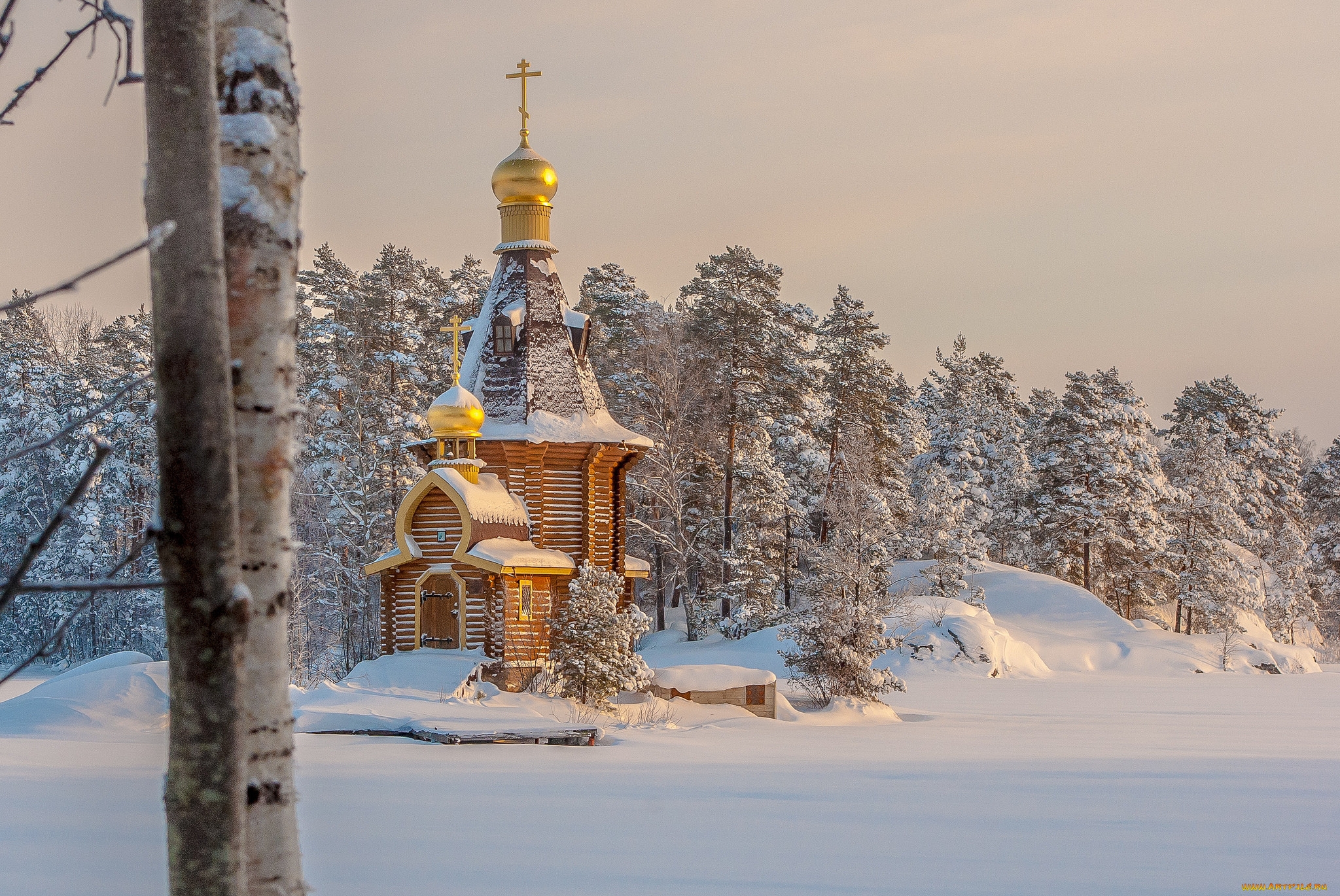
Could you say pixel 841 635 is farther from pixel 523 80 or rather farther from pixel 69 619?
pixel 69 619

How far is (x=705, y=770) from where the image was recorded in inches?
550

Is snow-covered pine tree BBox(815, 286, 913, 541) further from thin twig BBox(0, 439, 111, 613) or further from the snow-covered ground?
thin twig BBox(0, 439, 111, 613)

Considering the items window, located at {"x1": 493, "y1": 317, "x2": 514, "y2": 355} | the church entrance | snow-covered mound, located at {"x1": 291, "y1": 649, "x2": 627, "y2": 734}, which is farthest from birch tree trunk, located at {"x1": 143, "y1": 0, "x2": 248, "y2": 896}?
window, located at {"x1": 493, "y1": 317, "x2": 514, "y2": 355}

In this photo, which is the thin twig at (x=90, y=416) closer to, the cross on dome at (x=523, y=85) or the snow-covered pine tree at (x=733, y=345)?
the cross on dome at (x=523, y=85)

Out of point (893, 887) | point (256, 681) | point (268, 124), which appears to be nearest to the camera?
point (256, 681)

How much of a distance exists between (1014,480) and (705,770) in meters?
37.9

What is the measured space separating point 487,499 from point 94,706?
27.1 ft

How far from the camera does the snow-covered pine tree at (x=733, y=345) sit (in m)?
40.3

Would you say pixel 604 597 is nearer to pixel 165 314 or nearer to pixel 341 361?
Result: pixel 165 314

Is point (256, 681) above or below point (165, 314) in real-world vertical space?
below

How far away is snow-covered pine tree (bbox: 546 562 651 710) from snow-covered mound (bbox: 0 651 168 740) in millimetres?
6454

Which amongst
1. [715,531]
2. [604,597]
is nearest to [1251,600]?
[715,531]

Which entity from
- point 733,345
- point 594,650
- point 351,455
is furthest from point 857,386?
point 594,650

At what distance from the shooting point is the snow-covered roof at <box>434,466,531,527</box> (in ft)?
74.7
